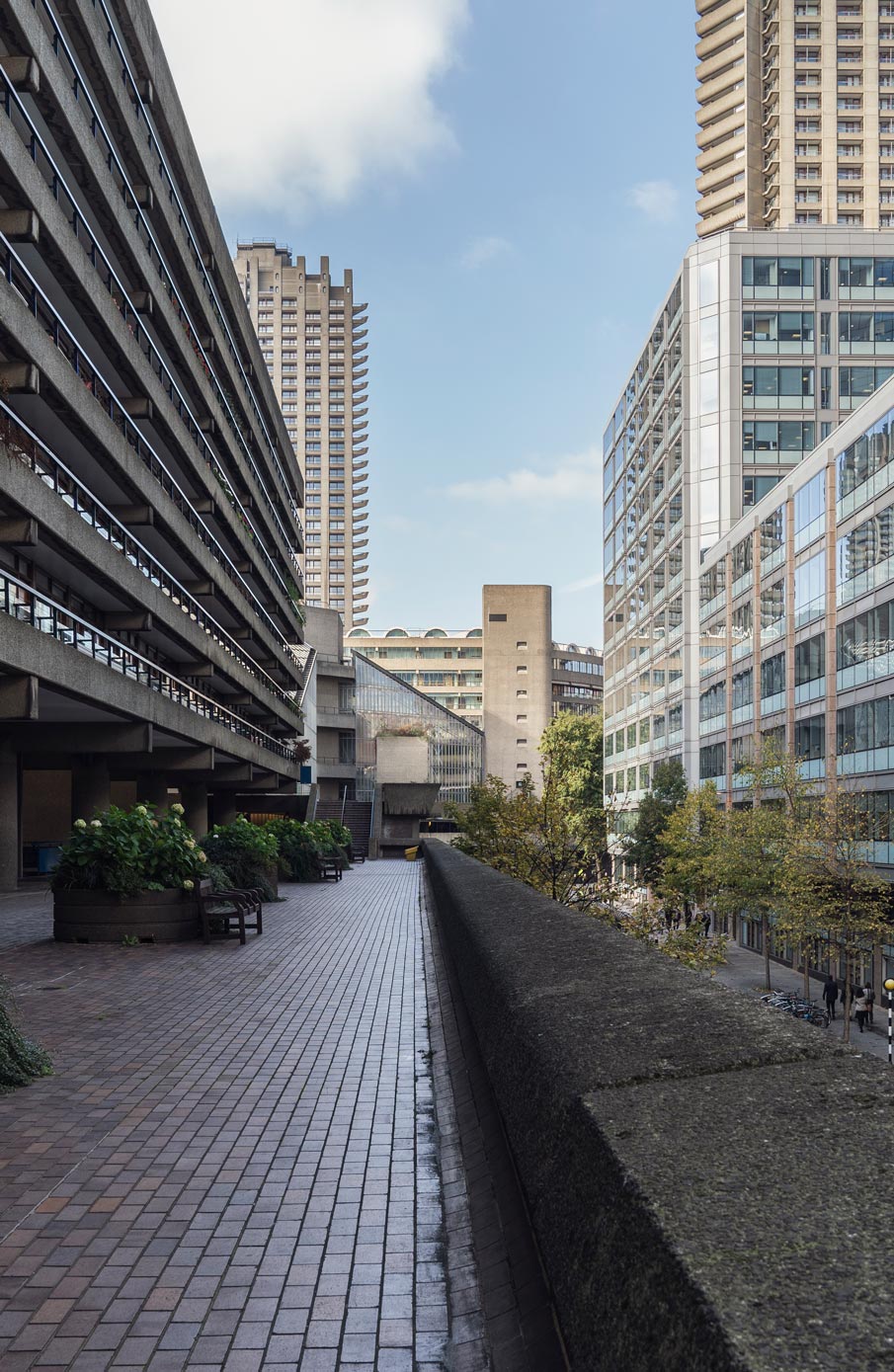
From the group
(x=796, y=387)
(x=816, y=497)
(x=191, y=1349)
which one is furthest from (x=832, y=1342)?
(x=796, y=387)

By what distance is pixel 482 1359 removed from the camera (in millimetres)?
4031

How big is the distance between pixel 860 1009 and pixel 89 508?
25093 mm

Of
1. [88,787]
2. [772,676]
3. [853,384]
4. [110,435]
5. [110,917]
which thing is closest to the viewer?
[110,917]

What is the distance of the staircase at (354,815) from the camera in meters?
64.5

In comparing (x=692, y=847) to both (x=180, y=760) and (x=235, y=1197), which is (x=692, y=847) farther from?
(x=235, y=1197)

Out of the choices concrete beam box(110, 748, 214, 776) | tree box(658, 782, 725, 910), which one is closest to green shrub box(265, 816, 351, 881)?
concrete beam box(110, 748, 214, 776)

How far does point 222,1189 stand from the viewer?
5.92 m

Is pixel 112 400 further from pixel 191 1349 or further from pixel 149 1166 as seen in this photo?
pixel 191 1349

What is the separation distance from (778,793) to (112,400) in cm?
3230

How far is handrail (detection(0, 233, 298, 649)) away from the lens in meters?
19.5

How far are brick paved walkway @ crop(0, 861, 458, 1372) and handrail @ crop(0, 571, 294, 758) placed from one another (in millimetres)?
8584

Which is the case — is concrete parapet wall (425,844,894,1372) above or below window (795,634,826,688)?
below

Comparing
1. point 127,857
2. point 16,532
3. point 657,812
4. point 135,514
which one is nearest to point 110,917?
point 127,857

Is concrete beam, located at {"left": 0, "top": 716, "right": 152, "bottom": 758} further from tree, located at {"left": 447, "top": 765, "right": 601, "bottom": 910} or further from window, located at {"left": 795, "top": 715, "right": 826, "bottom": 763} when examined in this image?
window, located at {"left": 795, "top": 715, "right": 826, "bottom": 763}
